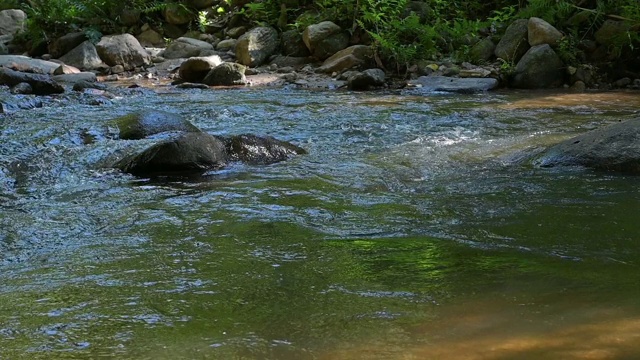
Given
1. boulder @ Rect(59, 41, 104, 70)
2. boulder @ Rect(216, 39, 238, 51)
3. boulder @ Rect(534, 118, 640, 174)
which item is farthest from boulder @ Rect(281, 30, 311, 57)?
boulder @ Rect(534, 118, 640, 174)

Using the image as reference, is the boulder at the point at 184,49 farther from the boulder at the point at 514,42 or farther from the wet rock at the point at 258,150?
the wet rock at the point at 258,150

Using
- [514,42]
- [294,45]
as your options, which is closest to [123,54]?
[294,45]

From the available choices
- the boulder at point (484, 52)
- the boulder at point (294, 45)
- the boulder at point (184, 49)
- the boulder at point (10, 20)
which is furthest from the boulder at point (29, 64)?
the boulder at point (484, 52)

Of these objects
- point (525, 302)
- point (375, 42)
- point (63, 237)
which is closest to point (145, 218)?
point (63, 237)

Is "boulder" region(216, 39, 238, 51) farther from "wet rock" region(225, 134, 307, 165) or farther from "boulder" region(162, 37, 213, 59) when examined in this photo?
"wet rock" region(225, 134, 307, 165)

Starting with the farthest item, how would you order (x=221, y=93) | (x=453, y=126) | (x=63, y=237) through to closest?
(x=221, y=93) < (x=453, y=126) < (x=63, y=237)

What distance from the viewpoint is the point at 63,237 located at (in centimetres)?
356

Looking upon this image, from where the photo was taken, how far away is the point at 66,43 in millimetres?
14500

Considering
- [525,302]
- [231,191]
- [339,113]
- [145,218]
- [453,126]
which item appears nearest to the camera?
[525,302]

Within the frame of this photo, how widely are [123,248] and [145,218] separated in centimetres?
59

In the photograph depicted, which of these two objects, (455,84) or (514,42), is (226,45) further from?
(514,42)

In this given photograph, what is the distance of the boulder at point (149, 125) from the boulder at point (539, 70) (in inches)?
236

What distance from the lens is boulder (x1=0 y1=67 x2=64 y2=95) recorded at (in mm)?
9708

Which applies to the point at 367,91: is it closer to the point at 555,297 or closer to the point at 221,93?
the point at 221,93
